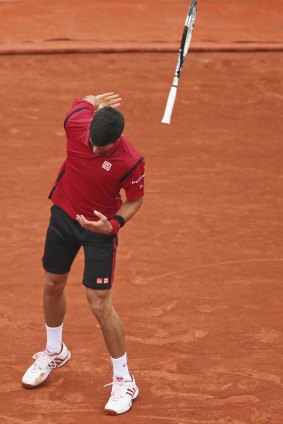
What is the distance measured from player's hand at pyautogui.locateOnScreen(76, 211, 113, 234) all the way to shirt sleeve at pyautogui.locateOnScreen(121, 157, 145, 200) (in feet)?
1.16

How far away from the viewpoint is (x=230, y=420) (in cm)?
804

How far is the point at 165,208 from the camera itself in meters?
11.8

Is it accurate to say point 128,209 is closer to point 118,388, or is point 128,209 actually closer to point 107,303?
point 107,303

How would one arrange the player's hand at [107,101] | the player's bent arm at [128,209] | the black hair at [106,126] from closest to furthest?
1. the black hair at [106,126]
2. the player's bent arm at [128,209]
3. the player's hand at [107,101]

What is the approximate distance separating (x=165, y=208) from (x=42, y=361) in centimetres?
357

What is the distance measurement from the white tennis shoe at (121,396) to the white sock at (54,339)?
68 cm

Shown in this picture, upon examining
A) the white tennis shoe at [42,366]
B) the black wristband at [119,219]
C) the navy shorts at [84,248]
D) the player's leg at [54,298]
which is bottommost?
the white tennis shoe at [42,366]

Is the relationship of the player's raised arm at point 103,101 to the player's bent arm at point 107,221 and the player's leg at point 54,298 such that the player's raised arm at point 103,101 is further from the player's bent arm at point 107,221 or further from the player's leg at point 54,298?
the player's leg at point 54,298

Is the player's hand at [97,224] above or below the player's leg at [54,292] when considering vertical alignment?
above

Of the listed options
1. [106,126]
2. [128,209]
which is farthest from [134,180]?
[106,126]

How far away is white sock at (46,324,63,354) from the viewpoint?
340 inches

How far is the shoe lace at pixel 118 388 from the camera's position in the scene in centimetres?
820

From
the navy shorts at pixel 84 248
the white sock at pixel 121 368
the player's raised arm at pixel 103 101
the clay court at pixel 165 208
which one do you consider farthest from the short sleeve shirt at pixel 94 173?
the clay court at pixel 165 208

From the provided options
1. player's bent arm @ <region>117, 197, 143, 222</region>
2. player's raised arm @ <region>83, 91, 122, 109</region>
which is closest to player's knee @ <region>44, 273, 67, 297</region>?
player's bent arm @ <region>117, 197, 143, 222</region>
